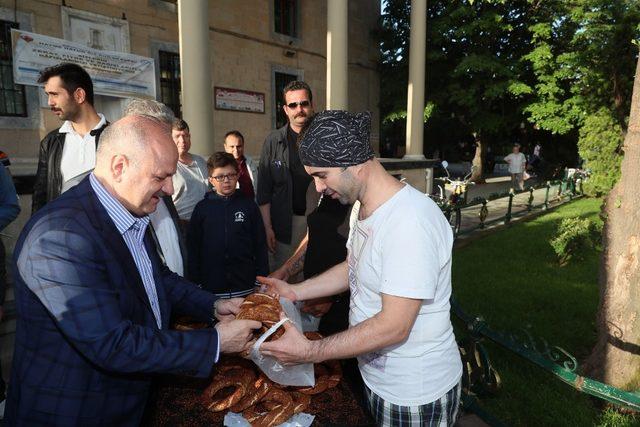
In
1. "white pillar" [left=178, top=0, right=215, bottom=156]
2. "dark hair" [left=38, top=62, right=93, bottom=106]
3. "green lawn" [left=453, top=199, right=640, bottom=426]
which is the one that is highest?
"white pillar" [left=178, top=0, right=215, bottom=156]

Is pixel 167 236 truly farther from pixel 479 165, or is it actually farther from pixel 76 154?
pixel 479 165

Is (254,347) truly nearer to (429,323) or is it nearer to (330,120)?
(429,323)

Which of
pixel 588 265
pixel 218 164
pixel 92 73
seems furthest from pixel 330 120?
pixel 92 73

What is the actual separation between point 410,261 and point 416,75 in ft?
49.2

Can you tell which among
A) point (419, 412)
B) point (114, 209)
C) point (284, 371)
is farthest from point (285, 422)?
point (114, 209)

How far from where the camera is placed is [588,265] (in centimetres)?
768

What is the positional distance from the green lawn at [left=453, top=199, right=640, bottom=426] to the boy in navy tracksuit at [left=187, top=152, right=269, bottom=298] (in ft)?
8.10

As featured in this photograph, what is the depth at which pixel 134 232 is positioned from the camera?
177 centimetres

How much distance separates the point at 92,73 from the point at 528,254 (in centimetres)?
1146

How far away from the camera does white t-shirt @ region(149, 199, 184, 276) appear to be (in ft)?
9.73

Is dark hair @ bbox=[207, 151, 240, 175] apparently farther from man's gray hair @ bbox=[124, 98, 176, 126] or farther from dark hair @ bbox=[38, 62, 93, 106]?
dark hair @ bbox=[38, 62, 93, 106]

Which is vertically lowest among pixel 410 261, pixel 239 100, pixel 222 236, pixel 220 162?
pixel 222 236

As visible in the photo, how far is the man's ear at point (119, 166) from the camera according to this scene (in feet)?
5.16

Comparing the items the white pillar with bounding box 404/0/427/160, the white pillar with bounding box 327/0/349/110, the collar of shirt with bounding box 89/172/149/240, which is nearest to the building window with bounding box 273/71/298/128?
the white pillar with bounding box 404/0/427/160
